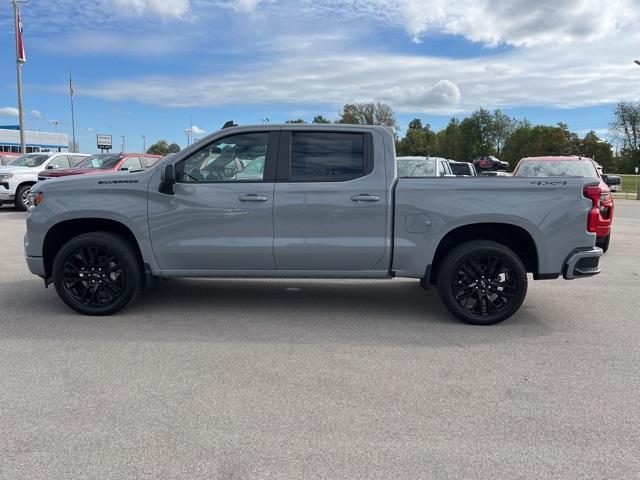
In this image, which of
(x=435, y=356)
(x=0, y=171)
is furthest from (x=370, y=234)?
(x=0, y=171)

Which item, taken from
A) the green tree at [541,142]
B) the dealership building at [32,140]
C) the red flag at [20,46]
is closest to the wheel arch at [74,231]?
the red flag at [20,46]

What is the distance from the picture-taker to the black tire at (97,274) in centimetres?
546

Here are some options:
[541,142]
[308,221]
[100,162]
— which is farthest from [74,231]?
[541,142]

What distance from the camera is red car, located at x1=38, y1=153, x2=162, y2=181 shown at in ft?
49.2

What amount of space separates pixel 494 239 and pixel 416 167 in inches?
283

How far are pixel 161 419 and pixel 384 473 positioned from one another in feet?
4.74

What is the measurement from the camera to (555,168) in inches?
449

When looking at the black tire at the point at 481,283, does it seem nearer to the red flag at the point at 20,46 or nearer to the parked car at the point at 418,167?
the parked car at the point at 418,167

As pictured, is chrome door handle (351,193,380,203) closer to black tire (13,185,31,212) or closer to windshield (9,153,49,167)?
black tire (13,185,31,212)

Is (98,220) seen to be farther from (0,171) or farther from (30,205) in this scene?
(0,171)

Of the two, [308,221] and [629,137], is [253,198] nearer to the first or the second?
[308,221]

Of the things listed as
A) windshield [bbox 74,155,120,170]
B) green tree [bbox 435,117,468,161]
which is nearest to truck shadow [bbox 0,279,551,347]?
windshield [bbox 74,155,120,170]

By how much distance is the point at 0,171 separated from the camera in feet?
53.4

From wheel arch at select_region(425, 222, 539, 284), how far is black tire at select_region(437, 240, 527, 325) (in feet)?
0.55
